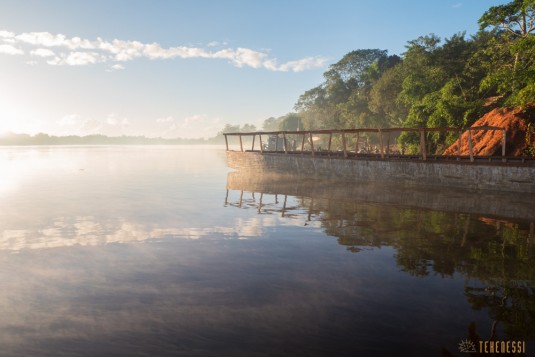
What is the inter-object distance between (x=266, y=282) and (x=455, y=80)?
1074 inches

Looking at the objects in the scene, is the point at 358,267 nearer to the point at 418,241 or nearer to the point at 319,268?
the point at 319,268

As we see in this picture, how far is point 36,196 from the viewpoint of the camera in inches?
723

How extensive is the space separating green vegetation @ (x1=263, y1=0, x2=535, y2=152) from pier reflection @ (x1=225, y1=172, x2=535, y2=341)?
343 inches

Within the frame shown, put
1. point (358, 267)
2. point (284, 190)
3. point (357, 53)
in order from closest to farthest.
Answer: point (358, 267)
point (284, 190)
point (357, 53)

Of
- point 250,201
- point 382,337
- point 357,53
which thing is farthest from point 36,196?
point 357,53

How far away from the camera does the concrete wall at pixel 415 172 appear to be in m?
16.9

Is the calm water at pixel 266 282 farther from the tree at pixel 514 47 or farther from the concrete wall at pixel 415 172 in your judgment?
the tree at pixel 514 47

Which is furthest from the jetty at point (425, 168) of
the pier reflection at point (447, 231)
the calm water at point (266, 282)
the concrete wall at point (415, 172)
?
the calm water at point (266, 282)

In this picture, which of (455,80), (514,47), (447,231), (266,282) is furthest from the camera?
(455,80)

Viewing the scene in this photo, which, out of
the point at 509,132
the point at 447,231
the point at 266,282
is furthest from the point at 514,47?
the point at 266,282

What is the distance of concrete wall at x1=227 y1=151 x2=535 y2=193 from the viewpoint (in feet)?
55.6

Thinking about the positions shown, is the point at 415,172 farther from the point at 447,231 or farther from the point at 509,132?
the point at 447,231

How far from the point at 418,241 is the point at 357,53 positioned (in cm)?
6326

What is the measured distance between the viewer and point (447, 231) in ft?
33.0
